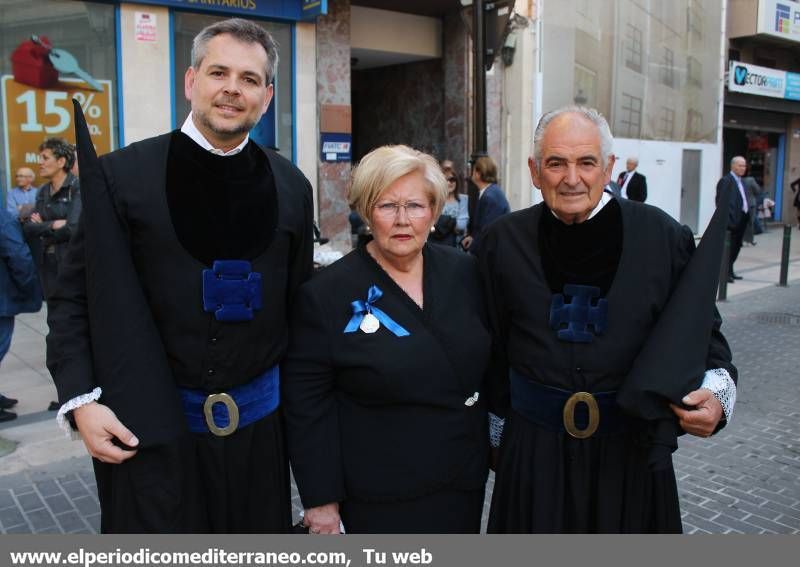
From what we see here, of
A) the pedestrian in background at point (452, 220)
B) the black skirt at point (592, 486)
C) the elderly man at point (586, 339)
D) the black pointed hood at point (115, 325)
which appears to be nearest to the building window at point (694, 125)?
the pedestrian in background at point (452, 220)

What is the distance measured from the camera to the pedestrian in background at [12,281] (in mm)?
5180

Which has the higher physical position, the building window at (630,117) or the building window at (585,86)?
the building window at (585,86)

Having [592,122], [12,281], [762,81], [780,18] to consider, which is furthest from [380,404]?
[780,18]


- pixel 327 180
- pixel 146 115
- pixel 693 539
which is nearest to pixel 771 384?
pixel 693 539

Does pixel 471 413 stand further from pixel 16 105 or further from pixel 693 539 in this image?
Result: pixel 16 105

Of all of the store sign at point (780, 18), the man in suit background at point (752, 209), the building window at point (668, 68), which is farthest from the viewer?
the store sign at point (780, 18)

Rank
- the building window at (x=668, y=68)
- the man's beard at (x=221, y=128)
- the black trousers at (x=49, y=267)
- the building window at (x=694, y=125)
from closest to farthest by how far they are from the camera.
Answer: the man's beard at (x=221, y=128)
the black trousers at (x=49, y=267)
the building window at (x=668, y=68)
the building window at (x=694, y=125)

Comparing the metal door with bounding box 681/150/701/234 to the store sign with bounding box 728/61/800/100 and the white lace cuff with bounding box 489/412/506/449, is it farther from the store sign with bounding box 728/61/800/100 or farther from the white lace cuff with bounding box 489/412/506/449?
the white lace cuff with bounding box 489/412/506/449

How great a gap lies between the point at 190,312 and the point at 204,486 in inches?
21.1

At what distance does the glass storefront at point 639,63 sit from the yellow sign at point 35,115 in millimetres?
8114

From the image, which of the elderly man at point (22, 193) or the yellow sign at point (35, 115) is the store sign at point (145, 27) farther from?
the elderly man at point (22, 193)

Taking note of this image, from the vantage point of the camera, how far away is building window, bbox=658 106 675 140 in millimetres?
17297

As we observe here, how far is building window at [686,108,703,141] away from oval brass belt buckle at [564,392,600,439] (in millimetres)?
17606

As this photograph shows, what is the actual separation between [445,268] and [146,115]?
8064 millimetres
